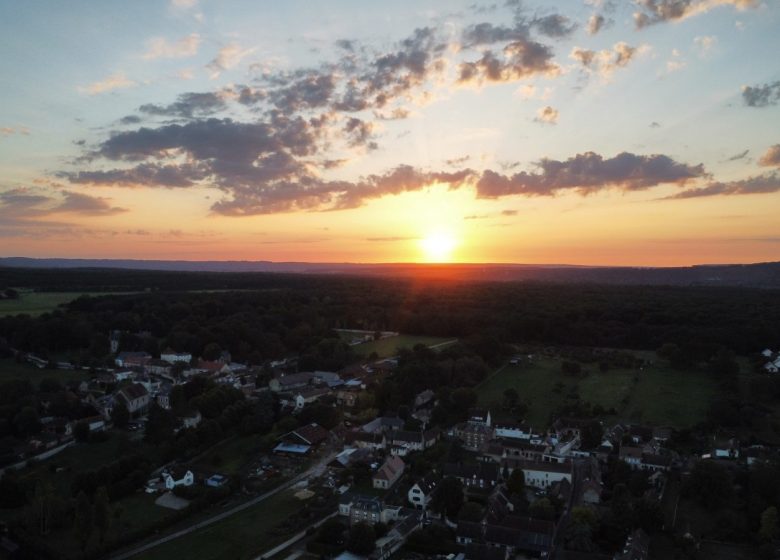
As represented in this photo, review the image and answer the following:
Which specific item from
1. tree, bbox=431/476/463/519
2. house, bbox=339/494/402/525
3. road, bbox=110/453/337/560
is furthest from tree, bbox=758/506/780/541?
road, bbox=110/453/337/560

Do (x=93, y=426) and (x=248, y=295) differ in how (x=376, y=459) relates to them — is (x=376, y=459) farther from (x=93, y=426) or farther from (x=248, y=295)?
(x=248, y=295)

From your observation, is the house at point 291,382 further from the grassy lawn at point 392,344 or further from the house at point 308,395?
the grassy lawn at point 392,344

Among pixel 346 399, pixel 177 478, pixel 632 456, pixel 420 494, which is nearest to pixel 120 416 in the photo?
pixel 177 478

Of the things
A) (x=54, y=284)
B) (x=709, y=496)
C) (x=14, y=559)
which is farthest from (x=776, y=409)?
(x=54, y=284)

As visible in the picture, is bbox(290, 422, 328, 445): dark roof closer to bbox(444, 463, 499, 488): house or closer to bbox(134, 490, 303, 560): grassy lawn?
bbox(134, 490, 303, 560): grassy lawn

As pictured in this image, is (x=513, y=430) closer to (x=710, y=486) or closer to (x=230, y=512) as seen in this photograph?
(x=710, y=486)

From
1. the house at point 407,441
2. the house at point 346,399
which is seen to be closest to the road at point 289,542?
the house at point 407,441
